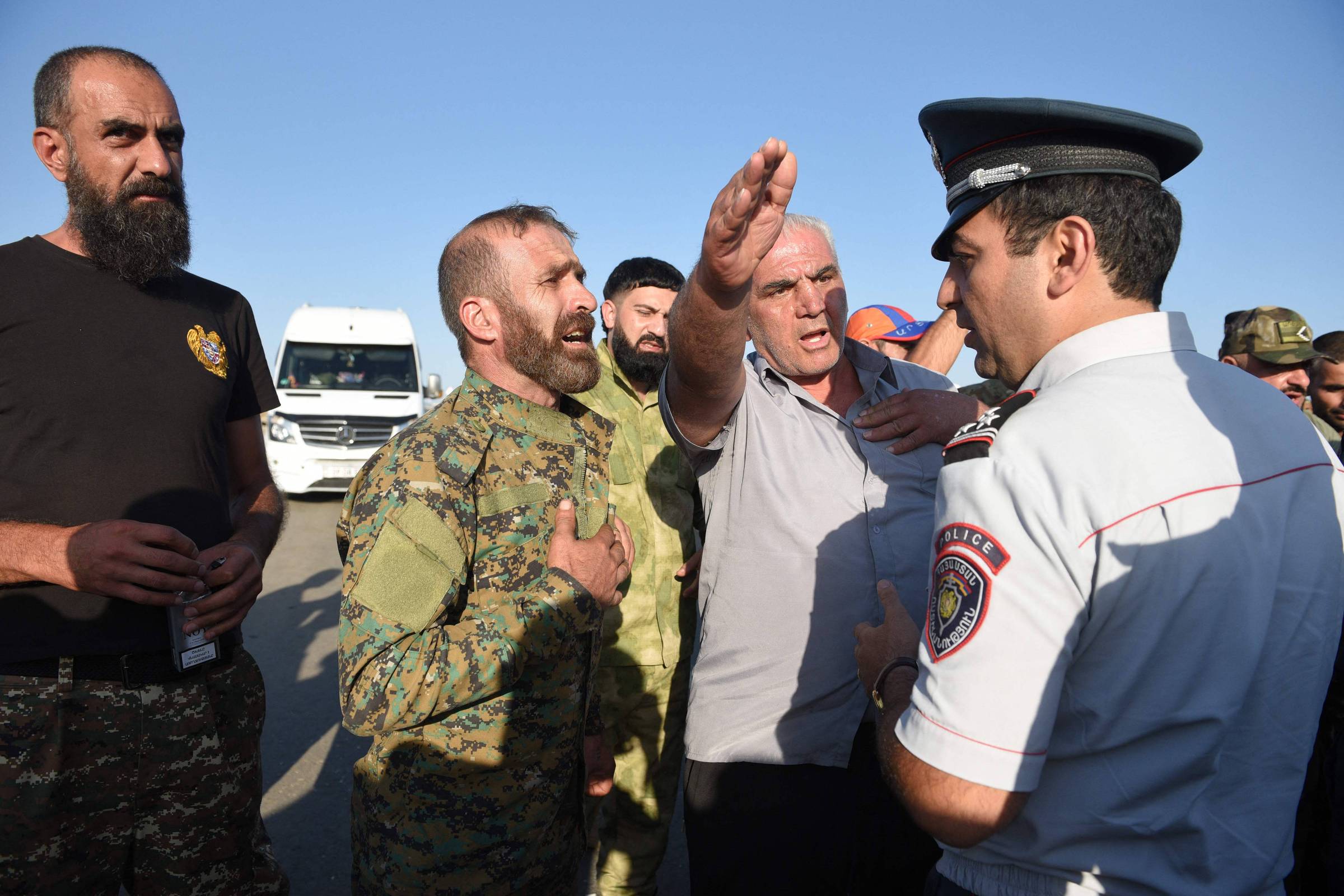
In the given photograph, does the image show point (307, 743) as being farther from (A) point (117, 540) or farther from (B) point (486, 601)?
(B) point (486, 601)

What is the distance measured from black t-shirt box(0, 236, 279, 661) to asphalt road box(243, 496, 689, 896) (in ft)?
5.81

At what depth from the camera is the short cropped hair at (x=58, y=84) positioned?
82.0 inches

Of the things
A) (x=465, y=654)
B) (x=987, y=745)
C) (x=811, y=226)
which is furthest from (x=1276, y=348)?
(x=465, y=654)

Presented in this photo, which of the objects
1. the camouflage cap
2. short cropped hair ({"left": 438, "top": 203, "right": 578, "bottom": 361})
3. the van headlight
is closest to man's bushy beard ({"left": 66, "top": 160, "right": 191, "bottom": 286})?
short cropped hair ({"left": 438, "top": 203, "right": 578, "bottom": 361})

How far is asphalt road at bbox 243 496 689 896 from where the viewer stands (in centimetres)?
328

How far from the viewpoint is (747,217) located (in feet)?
4.80

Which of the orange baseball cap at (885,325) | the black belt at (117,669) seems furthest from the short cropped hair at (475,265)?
the orange baseball cap at (885,325)

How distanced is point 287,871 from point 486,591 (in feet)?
7.20

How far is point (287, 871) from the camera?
3.15 metres

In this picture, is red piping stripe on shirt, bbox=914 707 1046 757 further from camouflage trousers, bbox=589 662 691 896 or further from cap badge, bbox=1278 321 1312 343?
cap badge, bbox=1278 321 1312 343

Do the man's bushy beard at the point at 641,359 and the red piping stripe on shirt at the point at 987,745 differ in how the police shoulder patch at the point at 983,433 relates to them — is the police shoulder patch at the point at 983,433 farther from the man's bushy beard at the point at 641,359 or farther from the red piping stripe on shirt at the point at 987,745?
the man's bushy beard at the point at 641,359

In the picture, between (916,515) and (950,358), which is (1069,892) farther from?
(950,358)

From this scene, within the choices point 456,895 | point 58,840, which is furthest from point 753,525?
Answer: point 58,840

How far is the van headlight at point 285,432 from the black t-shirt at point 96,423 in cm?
964
